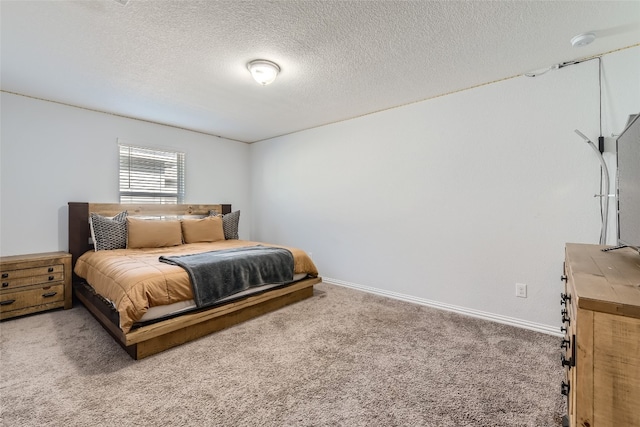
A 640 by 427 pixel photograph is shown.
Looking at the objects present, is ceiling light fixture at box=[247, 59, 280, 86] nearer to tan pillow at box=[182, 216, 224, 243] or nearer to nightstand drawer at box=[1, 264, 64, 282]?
tan pillow at box=[182, 216, 224, 243]

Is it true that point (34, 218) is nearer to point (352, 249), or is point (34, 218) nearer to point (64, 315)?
point (64, 315)

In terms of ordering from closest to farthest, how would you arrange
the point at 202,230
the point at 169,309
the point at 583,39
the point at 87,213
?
the point at 583,39 < the point at 169,309 < the point at 87,213 < the point at 202,230

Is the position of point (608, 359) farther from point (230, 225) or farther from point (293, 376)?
point (230, 225)

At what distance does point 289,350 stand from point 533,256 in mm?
2246

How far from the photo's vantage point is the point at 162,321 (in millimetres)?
2197

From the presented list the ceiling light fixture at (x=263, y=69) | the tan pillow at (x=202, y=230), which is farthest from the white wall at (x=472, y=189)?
the ceiling light fixture at (x=263, y=69)

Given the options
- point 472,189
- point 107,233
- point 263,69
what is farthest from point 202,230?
point 472,189

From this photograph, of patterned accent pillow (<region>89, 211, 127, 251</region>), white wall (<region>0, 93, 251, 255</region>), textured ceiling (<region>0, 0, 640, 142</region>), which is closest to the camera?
textured ceiling (<region>0, 0, 640, 142</region>)

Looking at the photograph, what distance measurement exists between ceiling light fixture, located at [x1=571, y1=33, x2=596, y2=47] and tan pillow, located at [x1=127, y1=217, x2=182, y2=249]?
4.29m

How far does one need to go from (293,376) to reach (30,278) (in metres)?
2.91

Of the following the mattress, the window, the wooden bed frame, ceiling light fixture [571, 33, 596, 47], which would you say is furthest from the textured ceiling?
the mattress

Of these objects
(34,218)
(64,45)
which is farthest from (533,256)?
(34,218)

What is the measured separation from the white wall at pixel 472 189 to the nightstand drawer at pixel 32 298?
9.84 feet

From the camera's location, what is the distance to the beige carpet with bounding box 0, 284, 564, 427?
60.4 inches
